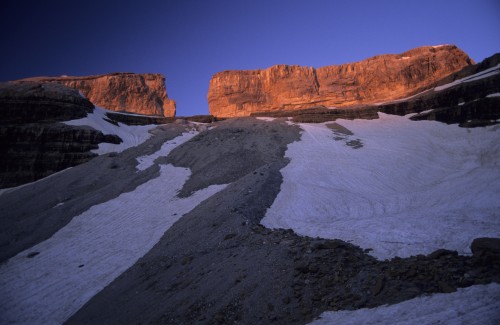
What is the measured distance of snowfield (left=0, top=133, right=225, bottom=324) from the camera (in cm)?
1209

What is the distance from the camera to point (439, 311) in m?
5.63

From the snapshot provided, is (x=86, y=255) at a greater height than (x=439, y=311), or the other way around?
(x=439, y=311)

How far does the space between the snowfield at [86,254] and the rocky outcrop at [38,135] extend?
16.0 m

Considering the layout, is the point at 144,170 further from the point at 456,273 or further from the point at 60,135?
the point at 456,273

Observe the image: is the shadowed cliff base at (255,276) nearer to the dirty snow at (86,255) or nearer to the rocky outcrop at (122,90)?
the dirty snow at (86,255)

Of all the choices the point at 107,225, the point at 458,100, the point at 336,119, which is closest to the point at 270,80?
the point at 336,119

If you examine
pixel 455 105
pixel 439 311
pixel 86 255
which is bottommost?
pixel 86 255

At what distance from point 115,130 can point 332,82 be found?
175ft

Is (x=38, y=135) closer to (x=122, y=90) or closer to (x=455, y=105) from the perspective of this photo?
(x=455, y=105)

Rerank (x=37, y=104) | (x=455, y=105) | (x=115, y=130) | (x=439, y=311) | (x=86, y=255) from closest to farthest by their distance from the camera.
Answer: (x=439, y=311) < (x=86, y=255) < (x=455, y=105) < (x=37, y=104) < (x=115, y=130)

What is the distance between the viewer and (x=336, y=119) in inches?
1738

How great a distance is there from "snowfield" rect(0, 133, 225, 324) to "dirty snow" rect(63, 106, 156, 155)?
15683mm

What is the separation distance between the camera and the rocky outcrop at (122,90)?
81.5m

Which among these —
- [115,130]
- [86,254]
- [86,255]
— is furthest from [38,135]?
[86,255]
